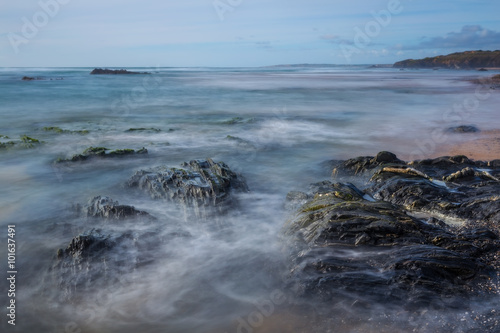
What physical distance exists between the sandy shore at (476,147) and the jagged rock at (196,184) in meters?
7.47

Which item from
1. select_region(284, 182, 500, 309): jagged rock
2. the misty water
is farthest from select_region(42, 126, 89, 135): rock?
select_region(284, 182, 500, 309): jagged rock

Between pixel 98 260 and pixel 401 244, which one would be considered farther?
pixel 98 260

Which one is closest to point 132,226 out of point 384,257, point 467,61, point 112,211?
point 112,211

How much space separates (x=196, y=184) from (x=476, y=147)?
400 inches

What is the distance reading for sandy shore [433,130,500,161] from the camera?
39.4 ft

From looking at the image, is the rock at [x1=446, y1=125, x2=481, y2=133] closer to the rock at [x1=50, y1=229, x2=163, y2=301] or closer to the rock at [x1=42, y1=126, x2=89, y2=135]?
the rock at [x1=50, y1=229, x2=163, y2=301]

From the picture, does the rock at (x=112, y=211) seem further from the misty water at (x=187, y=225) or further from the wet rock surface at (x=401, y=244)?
the wet rock surface at (x=401, y=244)

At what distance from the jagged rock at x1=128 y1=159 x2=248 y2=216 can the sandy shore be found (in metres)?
7.47

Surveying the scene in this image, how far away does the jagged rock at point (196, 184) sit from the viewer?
27.1ft

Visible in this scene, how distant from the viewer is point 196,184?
28.3 feet

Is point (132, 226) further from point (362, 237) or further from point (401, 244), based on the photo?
point (401, 244)

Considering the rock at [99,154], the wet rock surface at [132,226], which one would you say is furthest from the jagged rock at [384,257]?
the rock at [99,154]

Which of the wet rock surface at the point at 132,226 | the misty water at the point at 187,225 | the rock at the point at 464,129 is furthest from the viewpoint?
the rock at the point at 464,129

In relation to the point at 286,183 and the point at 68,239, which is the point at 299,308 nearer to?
the point at 68,239
